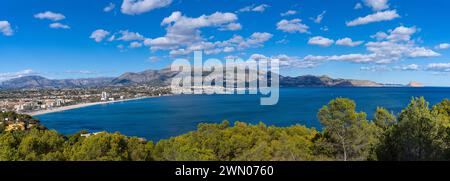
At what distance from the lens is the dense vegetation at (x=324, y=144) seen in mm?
12195

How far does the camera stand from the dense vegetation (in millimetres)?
12195

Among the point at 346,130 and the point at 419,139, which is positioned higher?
the point at 419,139

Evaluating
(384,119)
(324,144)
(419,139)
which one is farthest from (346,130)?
(384,119)

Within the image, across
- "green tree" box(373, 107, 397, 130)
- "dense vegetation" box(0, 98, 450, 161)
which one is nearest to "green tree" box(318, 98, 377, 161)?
"dense vegetation" box(0, 98, 450, 161)

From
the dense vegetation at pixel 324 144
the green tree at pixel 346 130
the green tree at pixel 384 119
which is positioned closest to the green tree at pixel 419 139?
the dense vegetation at pixel 324 144

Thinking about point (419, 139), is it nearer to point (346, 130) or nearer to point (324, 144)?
point (346, 130)

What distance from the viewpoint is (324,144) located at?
17.3 metres

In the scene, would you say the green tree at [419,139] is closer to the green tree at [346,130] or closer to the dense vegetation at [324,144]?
the dense vegetation at [324,144]

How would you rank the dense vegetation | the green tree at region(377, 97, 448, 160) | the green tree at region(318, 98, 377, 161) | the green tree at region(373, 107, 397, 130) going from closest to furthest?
the green tree at region(377, 97, 448, 160) → the dense vegetation → the green tree at region(318, 98, 377, 161) → the green tree at region(373, 107, 397, 130)

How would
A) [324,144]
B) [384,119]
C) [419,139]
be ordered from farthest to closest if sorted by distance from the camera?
[384,119] → [324,144] → [419,139]

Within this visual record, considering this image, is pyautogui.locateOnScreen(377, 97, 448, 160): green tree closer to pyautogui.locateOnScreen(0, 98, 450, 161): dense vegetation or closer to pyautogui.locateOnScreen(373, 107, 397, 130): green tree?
pyautogui.locateOnScreen(0, 98, 450, 161): dense vegetation

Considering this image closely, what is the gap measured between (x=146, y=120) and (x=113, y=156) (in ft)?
205

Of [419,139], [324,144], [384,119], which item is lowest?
[324,144]
